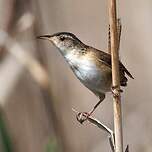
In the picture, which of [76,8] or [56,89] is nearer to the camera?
[56,89]

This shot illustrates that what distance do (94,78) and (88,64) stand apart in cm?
5

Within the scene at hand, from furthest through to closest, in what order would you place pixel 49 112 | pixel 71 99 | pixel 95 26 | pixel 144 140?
1. pixel 95 26
2. pixel 71 99
3. pixel 144 140
4. pixel 49 112

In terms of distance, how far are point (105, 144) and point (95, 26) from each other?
2.08 ft

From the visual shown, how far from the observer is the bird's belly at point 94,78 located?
1.62m

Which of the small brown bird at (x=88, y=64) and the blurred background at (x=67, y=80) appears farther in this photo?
the blurred background at (x=67, y=80)

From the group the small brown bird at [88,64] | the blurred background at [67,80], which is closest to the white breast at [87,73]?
the small brown bird at [88,64]

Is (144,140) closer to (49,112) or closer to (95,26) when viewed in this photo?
(49,112)

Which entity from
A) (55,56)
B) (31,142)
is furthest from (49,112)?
(55,56)

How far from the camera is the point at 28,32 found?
7.04ft

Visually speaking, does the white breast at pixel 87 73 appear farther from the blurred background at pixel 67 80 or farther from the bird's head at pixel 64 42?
the blurred background at pixel 67 80

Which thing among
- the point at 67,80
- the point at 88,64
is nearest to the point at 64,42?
the point at 88,64

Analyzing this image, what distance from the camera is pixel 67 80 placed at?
2379 millimetres

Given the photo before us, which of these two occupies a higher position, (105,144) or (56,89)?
(56,89)

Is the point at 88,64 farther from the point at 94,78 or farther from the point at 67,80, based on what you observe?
the point at 67,80
